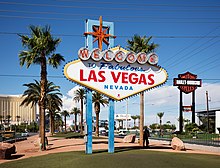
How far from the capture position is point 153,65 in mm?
20781

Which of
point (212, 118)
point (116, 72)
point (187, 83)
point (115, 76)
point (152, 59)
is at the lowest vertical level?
point (212, 118)

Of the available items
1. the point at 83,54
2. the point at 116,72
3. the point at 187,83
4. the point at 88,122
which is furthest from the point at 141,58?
the point at 187,83

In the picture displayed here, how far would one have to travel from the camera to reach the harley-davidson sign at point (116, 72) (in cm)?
1906

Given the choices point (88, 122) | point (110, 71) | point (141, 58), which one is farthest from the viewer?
point (141, 58)

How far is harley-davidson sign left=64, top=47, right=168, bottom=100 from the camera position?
19.1m

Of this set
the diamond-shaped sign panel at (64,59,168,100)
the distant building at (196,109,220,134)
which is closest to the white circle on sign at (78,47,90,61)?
the diamond-shaped sign panel at (64,59,168,100)

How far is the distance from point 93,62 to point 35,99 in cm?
3054

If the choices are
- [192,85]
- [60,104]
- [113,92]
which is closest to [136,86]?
[113,92]

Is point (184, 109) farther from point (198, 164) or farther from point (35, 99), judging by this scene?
point (198, 164)

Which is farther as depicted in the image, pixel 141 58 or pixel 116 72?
pixel 141 58

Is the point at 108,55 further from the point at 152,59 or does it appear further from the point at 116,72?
the point at 152,59

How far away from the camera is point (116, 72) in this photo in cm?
1994

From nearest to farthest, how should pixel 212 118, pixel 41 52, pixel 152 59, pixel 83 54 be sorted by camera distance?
pixel 83 54, pixel 152 59, pixel 41 52, pixel 212 118

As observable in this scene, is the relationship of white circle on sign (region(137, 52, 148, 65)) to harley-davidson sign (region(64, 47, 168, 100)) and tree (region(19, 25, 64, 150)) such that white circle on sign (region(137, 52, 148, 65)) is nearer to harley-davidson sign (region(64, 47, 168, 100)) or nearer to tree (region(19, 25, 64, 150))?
harley-davidson sign (region(64, 47, 168, 100))
